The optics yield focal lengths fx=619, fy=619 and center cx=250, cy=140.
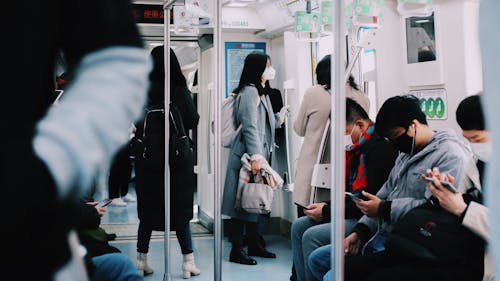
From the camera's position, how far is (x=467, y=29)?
417cm

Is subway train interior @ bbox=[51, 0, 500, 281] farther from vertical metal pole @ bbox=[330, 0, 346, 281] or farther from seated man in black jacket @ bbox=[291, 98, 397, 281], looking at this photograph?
seated man in black jacket @ bbox=[291, 98, 397, 281]

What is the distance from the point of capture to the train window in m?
4.45

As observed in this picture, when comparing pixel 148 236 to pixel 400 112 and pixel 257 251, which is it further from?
pixel 400 112

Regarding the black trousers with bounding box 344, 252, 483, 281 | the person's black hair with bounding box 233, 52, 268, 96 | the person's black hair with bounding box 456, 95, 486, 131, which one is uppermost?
the person's black hair with bounding box 233, 52, 268, 96

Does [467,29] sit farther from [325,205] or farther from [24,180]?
[24,180]

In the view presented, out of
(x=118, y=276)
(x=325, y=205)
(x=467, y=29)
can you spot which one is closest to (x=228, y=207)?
(x=325, y=205)

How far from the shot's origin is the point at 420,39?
15.2 feet

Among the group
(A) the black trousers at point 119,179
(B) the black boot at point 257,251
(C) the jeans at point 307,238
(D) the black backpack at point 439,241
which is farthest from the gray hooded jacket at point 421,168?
(A) the black trousers at point 119,179

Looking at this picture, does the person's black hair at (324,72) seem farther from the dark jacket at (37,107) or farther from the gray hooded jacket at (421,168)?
the dark jacket at (37,107)

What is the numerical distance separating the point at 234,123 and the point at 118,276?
3723 mm

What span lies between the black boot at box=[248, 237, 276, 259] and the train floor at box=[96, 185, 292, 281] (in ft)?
0.18

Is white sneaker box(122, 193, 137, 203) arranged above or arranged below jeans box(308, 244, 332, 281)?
below

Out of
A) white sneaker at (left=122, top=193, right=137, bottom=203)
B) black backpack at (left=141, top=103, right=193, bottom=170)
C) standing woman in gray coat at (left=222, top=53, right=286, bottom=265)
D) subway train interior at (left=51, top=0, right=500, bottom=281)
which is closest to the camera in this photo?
subway train interior at (left=51, top=0, right=500, bottom=281)

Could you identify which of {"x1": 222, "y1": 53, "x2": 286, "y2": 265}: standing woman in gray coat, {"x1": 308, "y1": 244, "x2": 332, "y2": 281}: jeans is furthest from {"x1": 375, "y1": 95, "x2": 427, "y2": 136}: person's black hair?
{"x1": 222, "y1": 53, "x2": 286, "y2": 265}: standing woman in gray coat
